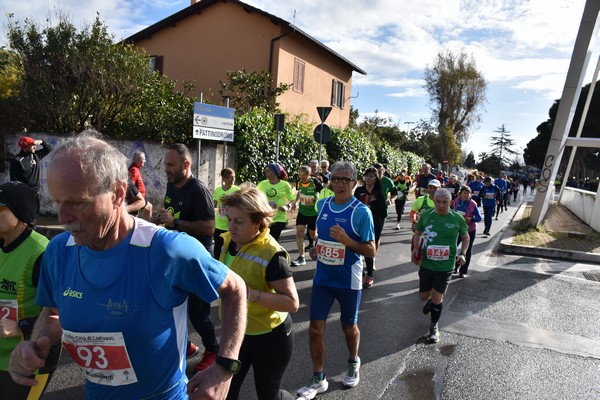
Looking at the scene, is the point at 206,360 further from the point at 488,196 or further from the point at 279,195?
the point at 488,196

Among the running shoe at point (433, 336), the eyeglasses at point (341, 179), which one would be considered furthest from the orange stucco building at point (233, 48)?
the eyeglasses at point (341, 179)

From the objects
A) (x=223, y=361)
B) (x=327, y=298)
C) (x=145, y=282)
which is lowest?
(x=327, y=298)

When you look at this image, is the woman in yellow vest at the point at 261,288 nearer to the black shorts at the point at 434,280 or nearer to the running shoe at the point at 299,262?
the black shorts at the point at 434,280

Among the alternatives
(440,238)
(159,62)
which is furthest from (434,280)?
(159,62)

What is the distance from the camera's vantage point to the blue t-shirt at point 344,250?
3980 mm

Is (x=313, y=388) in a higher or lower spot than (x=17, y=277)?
lower

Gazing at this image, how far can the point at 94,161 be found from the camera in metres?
1.54

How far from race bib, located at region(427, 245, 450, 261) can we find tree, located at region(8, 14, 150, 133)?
388 inches

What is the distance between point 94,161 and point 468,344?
16.3 feet

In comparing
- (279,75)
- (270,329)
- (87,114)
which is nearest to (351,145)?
(279,75)

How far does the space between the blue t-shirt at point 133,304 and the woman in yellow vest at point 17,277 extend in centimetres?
88

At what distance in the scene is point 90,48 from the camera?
11.4 m

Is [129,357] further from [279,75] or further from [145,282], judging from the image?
[279,75]

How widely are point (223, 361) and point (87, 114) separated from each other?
12042 millimetres
